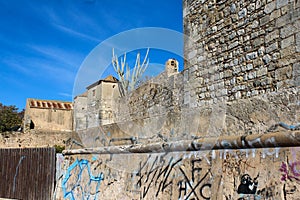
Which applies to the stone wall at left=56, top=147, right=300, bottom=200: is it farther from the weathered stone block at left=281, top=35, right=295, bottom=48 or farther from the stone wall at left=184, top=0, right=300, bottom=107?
the weathered stone block at left=281, top=35, right=295, bottom=48

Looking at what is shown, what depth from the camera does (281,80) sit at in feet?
14.9

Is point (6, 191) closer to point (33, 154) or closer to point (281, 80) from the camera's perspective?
point (33, 154)

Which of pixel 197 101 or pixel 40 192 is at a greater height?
pixel 197 101

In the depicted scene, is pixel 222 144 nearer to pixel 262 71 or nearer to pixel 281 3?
pixel 262 71

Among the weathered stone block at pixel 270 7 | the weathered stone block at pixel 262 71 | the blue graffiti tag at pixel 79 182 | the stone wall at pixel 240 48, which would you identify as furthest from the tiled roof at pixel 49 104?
the weathered stone block at pixel 270 7

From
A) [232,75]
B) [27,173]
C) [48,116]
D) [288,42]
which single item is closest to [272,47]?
[288,42]

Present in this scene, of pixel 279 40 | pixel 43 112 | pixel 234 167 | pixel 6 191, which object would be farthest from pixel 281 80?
pixel 43 112

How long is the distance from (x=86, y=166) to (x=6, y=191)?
4060 mm

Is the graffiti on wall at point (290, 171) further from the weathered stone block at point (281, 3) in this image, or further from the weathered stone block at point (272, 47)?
the weathered stone block at point (281, 3)

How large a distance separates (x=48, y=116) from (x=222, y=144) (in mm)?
27405

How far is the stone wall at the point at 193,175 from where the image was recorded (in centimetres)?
322

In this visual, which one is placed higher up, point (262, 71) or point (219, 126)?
point (262, 71)

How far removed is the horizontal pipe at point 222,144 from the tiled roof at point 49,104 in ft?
82.6

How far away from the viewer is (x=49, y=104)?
102 ft
